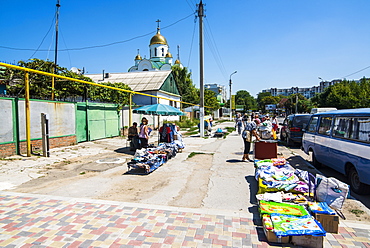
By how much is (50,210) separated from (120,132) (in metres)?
13.3

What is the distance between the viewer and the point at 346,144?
20.6ft

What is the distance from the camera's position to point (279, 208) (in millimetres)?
4266

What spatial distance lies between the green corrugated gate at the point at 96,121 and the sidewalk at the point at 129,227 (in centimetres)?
887

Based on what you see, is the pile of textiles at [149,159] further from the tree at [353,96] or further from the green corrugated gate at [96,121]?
the tree at [353,96]

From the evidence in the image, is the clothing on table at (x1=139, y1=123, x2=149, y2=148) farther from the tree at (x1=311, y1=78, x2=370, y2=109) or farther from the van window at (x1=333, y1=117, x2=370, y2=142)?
the tree at (x1=311, y1=78, x2=370, y2=109)

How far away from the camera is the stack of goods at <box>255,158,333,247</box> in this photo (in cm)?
350

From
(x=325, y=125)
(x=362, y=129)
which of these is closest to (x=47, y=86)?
(x=325, y=125)

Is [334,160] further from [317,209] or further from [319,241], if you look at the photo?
[319,241]

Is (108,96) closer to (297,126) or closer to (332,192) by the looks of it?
(297,126)

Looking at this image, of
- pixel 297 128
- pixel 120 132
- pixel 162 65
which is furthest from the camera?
pixel 162 65

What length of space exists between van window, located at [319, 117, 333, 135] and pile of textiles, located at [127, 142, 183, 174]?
17.5 feet

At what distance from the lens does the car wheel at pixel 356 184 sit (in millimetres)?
5613

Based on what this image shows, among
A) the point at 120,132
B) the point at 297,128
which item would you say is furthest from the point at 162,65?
the point at 297,128

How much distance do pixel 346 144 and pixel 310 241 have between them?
380cm
